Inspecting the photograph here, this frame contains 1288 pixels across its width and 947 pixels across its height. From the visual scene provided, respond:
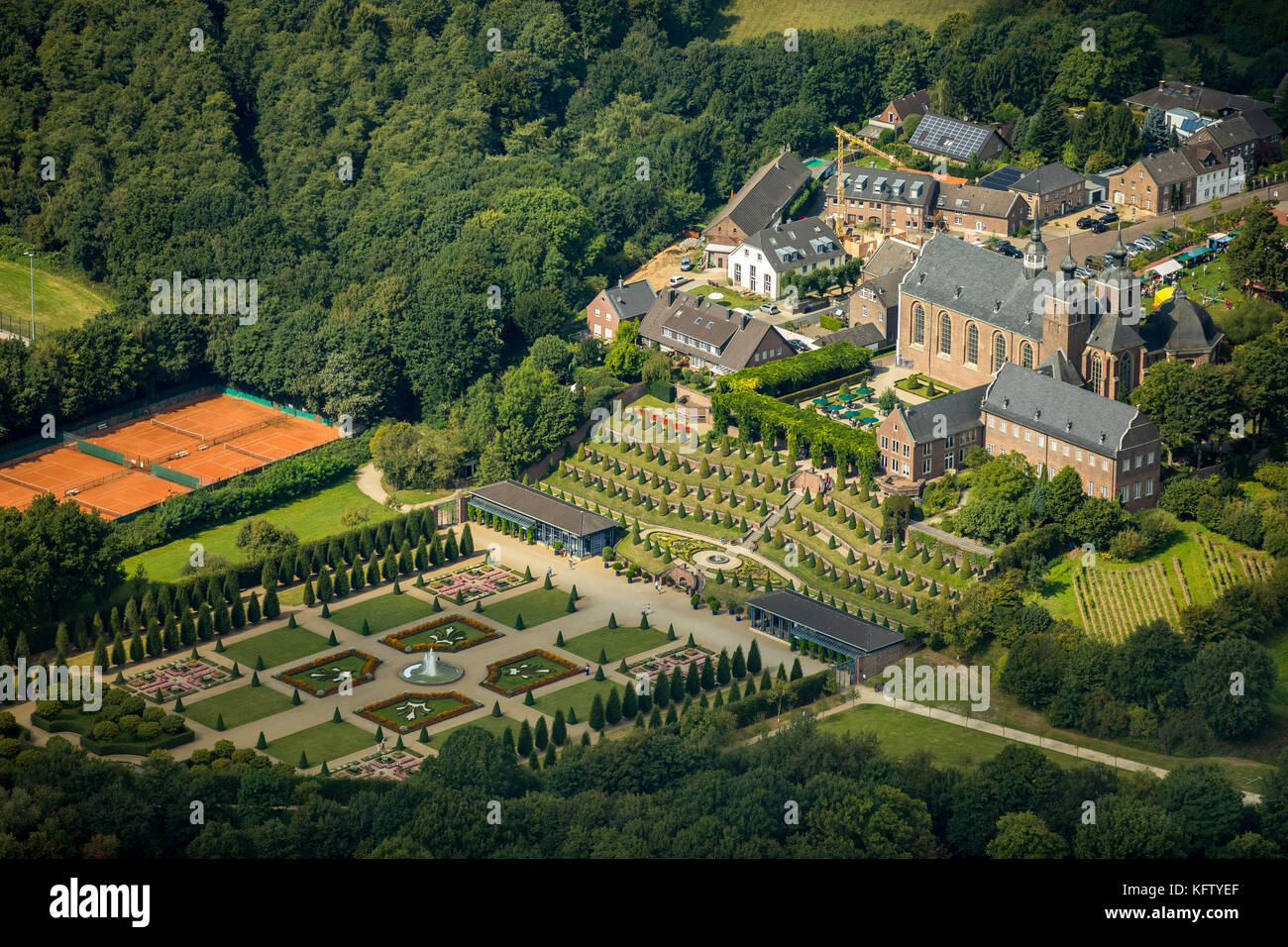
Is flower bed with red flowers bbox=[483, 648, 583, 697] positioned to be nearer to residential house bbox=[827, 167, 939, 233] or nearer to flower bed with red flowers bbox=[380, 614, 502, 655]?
flower bed with red flowers bbox=[380, 614, 502, 655]

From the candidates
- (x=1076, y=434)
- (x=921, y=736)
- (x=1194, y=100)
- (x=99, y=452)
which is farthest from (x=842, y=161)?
(x=921, y=736)

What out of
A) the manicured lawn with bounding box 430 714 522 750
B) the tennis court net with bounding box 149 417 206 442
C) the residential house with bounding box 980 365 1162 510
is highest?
the residential house with bounding box 980 365 1162 510

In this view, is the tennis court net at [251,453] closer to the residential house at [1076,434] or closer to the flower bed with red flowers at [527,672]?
the flower bed with red flowers at [527,672]

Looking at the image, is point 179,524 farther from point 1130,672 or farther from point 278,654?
point 1130,672

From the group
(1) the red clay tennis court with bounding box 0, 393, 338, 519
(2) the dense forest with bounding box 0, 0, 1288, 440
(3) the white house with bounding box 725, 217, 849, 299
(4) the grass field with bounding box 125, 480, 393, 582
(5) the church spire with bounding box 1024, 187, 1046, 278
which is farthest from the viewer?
(3) the white house with bounding box 725, 217, 849, 299

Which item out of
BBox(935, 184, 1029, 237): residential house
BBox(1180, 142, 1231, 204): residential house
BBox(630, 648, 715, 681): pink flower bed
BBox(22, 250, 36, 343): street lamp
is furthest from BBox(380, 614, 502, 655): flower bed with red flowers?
BBox(1180, 142, 1231, 204): residential house

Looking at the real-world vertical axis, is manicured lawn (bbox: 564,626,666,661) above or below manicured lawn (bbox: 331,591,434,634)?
above

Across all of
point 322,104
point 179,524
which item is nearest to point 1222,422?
point 179,524
